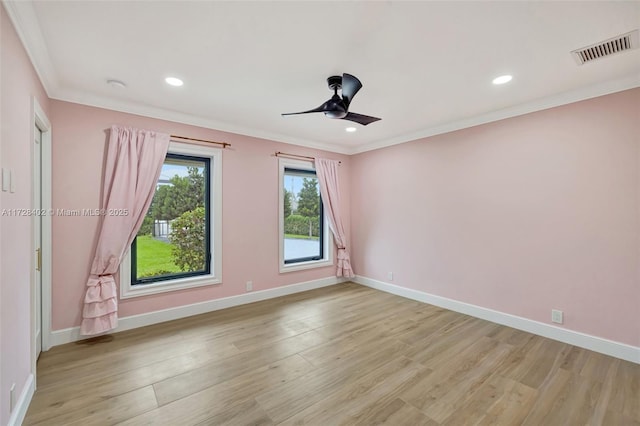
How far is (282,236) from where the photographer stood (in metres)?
4.56

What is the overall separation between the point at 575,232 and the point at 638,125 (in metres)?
1.11

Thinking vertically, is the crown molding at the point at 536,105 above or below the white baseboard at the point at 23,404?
above

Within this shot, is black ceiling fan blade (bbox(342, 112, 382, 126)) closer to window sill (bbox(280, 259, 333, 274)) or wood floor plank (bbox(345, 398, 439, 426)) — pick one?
wood floor plank (bbox(345, 398, 439, 426))

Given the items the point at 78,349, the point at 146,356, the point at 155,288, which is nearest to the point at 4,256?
the point at 146,356

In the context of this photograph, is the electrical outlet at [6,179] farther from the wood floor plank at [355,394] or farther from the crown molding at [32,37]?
the wood floor plank at [355,394]

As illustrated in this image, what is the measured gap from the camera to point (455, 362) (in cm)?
259

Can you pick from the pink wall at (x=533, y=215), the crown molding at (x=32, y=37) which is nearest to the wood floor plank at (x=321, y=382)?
the pink wall at (x=533, y=215)

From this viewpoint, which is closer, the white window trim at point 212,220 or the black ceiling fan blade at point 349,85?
the black ceiling fan blade at point 349,85

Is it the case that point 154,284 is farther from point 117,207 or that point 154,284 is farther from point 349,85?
point 349,85

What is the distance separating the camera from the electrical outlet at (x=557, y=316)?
3018mm

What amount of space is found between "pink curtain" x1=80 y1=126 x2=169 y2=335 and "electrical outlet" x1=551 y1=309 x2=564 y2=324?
4785 mm

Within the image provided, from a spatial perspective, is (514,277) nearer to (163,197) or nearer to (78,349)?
(163,197)

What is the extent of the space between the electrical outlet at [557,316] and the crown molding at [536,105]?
7.41ft

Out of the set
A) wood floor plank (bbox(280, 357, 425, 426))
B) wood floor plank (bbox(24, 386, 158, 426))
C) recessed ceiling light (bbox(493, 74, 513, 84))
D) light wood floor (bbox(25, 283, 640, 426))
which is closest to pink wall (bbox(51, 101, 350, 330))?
light wood floor (bbox(25, 283, 640, 426))
